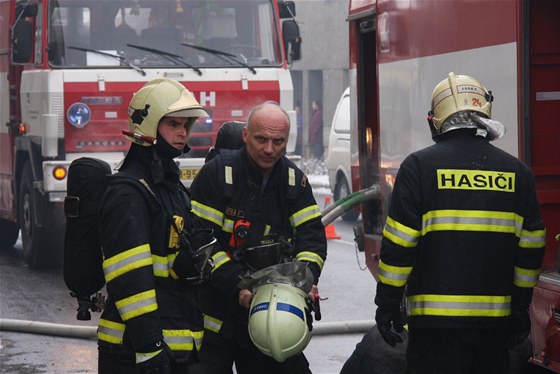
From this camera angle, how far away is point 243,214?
539 cm

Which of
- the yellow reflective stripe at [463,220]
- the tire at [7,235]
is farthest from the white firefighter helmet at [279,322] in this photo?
the tire at [7,235]

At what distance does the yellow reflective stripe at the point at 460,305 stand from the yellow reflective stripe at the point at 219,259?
2.78 feet

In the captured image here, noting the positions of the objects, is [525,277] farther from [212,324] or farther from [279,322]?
[212,324]

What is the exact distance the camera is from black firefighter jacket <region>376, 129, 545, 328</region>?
16.3ft

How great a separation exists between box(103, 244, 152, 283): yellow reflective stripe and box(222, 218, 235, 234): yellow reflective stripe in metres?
0.96

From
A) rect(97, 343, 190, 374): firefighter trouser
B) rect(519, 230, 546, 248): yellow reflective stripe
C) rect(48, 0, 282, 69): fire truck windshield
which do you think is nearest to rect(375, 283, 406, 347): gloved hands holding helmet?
rect(519, 230, 546, 248): yellow reflective stripe

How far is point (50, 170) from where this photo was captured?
11766mm

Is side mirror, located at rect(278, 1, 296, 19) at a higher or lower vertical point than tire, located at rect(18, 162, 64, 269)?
higher

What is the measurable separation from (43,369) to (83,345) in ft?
2.47

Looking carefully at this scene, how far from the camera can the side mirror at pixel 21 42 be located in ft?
39.5

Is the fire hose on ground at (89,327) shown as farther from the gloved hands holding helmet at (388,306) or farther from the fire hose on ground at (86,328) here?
the gloved hands holding helmet at (388,306)

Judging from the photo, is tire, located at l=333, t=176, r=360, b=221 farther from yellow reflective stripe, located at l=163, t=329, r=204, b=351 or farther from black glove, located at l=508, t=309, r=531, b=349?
yellow reflective stripe, located at l=163, t=329, r=204, b=351

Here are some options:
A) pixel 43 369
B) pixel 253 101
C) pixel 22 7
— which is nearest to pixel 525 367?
pixel 43 369

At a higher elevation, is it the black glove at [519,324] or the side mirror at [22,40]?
the side mirror at [22,40]
